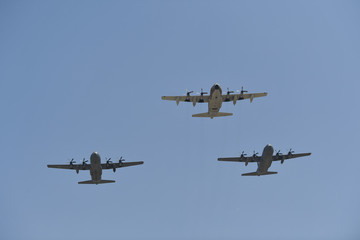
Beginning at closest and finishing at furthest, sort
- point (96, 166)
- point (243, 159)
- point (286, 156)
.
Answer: point (96, 166)
point (286, 156)
point (243, 159)

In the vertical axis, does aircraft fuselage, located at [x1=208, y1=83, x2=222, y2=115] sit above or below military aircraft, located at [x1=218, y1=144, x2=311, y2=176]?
above

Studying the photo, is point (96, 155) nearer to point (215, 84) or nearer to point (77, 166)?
point (77, 166)

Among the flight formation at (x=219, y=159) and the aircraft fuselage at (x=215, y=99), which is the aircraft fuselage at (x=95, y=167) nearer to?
the flight formation at (x=219, y=159)

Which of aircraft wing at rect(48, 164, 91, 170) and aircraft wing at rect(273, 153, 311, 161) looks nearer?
aircraft wing at rect(48, 164, 91, 170)

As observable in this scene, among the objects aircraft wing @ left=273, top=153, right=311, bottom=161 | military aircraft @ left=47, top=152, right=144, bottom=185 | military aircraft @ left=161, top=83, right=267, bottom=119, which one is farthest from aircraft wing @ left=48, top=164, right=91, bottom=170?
aircraft wing @ left=273, top=153, right=311, bottom=161

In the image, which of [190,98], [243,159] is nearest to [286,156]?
[243,159]

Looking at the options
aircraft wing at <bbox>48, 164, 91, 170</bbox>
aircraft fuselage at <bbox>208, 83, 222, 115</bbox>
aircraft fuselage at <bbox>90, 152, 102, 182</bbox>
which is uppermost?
aircraft fuselage at <bbox>208, 83, 222, 115</bbox>

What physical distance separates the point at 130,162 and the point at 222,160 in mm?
21080

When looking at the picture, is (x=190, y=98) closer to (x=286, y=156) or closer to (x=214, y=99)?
(x=214, y=99)

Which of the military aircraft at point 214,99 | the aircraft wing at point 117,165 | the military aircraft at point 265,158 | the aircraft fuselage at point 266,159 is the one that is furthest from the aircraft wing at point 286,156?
the aircraft wing at point 117,165

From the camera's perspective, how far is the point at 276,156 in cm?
10588

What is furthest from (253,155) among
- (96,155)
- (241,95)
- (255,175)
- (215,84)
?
(96,155)

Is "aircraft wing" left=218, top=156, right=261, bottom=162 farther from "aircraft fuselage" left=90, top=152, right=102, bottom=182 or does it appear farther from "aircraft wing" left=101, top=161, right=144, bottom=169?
"aircraft fuselage" left=90, top=152, right=102, bottom=182

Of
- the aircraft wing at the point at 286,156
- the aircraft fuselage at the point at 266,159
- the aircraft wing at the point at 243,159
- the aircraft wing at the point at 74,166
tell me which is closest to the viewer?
the aircraft fuselage at the point at 266,159
